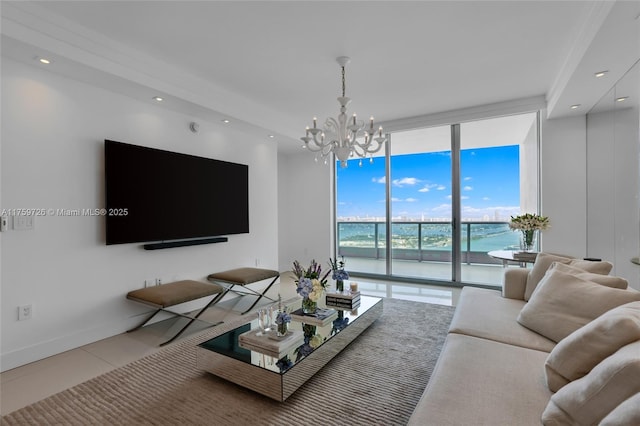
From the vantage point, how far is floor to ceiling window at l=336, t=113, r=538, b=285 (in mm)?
4781

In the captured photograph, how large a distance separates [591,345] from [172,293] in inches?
119

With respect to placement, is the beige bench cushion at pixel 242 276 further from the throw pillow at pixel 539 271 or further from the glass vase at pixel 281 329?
the throw pillow at pixel 539 271

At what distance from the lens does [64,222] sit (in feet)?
9.03

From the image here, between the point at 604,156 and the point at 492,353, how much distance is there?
10.5ft

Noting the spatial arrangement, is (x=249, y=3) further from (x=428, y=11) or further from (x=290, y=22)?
(x=428, y=11)

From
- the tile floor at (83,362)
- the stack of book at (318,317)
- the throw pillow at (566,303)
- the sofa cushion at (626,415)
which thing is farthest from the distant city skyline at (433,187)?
the sofa cushion at (626,415)

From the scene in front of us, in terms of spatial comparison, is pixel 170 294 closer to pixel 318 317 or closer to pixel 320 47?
pixel 318 317

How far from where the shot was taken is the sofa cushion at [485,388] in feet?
3.94

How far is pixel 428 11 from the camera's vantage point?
236 centimetres

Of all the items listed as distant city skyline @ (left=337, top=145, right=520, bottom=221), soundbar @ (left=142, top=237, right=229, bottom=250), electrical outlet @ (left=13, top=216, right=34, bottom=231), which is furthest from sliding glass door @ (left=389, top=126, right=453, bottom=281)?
electrical outlet @ (left=13, top=216, right=34, bottom=231)

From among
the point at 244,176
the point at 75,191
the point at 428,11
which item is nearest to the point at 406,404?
the point at 428,11

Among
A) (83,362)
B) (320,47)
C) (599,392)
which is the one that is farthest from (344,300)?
(320,47)

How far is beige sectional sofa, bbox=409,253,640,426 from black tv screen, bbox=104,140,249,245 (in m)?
2.97

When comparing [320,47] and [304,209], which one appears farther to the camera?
[304,209]
